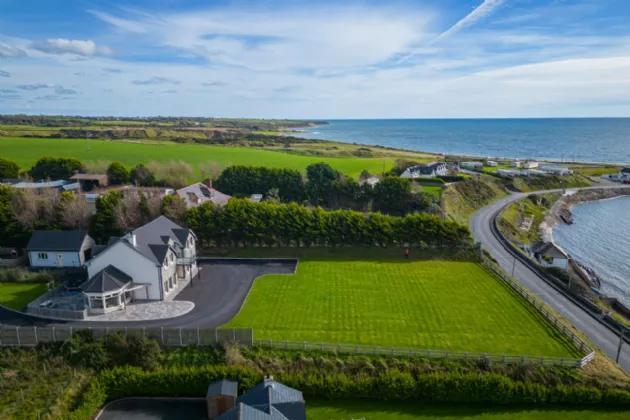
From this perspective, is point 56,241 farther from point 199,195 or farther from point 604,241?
point 604,241

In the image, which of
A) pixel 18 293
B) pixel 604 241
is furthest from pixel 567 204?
pixel 18 293

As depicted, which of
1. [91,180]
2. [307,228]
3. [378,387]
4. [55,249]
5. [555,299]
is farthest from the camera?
[91,180]

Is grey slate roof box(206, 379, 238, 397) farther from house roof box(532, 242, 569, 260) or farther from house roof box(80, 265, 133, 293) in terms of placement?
house roof box(532, 242, 569, 260)

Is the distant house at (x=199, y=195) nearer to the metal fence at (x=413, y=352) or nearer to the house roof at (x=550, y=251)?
the metal fence at (x=413, y=352)

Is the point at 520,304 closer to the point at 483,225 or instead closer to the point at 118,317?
the point at 483,225

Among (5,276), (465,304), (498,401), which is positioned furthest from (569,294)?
(5,276)

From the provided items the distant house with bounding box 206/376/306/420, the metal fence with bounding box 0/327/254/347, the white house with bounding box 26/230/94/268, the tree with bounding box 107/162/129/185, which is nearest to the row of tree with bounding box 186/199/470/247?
the white house with bounding box 26/230/94/268
